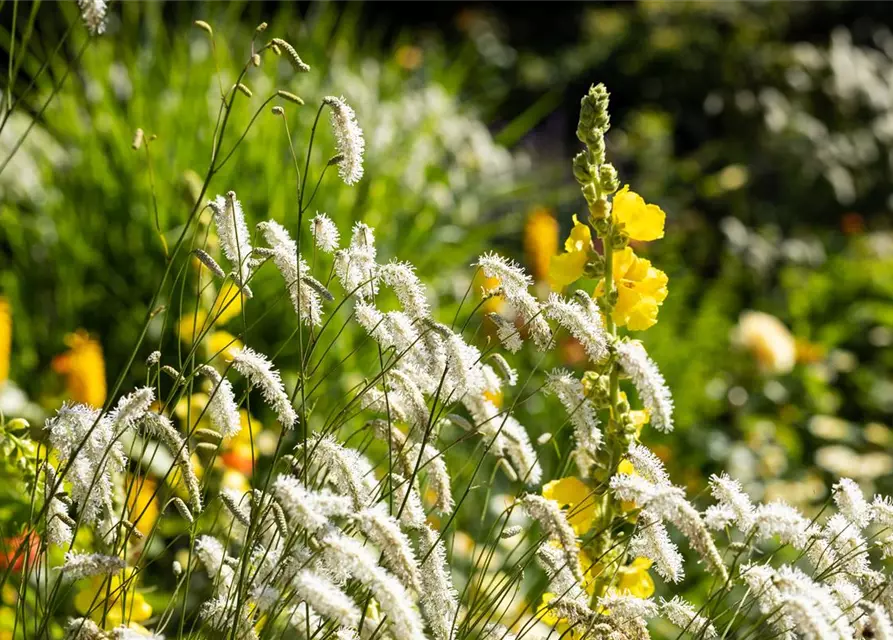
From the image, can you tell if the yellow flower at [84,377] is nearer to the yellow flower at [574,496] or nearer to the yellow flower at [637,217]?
the yellow flower at [574,496]

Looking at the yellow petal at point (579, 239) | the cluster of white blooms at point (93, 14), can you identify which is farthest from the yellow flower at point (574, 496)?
the cluster of white blooms at point (93, 14)

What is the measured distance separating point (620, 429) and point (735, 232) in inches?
138

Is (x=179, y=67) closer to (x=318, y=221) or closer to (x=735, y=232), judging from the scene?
(x=735, y=232)

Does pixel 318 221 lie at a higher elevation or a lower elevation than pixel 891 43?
lower

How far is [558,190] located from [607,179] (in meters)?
3.50

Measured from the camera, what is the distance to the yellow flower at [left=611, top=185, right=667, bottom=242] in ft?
4.58

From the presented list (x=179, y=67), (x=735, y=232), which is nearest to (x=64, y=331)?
(x=179, y=67)

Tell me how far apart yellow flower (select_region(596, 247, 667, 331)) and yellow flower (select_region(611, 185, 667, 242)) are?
0.09ft

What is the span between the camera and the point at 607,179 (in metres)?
1.38

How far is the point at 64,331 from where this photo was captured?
9.98 feet

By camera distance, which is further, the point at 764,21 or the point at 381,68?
the point at 764,21

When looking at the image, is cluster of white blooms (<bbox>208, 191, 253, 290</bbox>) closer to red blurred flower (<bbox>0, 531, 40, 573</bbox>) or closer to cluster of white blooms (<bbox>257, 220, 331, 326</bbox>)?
cluster of white blooms (<bbox>257, 220, 331, 326</bbox>)

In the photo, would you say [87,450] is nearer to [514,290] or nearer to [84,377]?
[514,290]

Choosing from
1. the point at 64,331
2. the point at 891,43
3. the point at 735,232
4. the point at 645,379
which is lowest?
the point at 645,379
